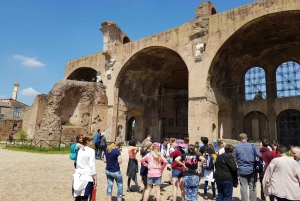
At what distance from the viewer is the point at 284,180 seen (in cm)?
307

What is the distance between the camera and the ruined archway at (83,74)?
26766 millimetres

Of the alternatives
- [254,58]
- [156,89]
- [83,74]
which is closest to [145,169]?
[254,58]

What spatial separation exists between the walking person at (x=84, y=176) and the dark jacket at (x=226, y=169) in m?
2.22

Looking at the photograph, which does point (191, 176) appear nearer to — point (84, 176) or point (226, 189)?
point (226, 189)

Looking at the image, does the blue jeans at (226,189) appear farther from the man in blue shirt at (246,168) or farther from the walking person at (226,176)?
the man in blue shirt at (246,168)

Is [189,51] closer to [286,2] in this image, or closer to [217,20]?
[217,20]

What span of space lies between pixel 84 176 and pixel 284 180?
113 inches

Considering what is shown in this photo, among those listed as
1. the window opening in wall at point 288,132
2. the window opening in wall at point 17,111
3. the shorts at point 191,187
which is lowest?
the shorts at point 191,187

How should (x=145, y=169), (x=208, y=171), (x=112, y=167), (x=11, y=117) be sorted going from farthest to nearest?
(x=11, y=117), (x=208, y=171), (x=145, y=169), (x=112, y=167)

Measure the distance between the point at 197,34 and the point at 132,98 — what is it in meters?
9.51

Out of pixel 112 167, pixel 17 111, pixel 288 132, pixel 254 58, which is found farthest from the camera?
pixel 17 111

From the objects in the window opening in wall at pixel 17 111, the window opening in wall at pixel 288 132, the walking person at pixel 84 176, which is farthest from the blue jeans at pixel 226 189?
the window opening in wall at pixel 17 111

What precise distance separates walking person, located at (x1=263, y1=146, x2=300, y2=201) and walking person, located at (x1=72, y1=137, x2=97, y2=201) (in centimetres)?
266

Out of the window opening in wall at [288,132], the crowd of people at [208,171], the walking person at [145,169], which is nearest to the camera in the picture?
the crowd of people at [208,171]
